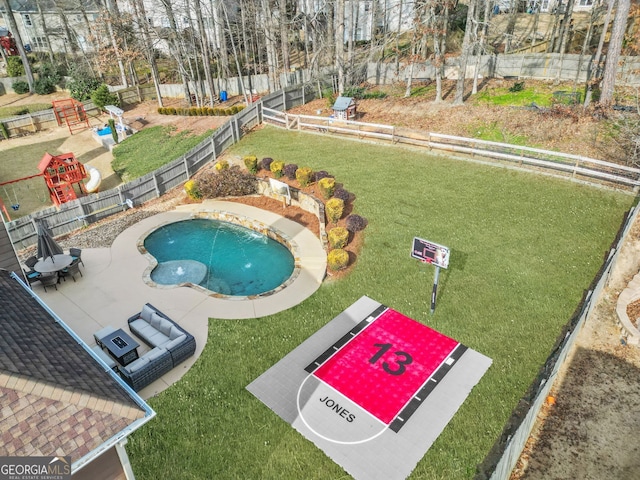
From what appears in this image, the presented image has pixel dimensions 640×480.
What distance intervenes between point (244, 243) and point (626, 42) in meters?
35.6

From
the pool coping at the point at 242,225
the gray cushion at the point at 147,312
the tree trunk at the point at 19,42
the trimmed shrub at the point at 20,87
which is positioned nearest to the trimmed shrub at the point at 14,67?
the tree trunk at the point at 19,42

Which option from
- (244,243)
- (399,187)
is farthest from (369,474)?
(399,187)

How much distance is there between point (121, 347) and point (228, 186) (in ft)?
39.5

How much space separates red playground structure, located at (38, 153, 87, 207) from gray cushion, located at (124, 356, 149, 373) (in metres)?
16.2

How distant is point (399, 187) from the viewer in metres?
21.0

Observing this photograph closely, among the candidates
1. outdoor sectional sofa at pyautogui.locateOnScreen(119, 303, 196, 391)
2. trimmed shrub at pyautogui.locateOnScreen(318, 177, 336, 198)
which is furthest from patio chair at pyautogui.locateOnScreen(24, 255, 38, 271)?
trimmed shrub at pyautogui.locateOnScreen(318, 177, 336, 198)

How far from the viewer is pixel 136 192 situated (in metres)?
22.2

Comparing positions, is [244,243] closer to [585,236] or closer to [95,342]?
[95,342]

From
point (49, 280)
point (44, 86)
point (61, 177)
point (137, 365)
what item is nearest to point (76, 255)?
point (49, 280)

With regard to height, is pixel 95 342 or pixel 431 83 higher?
pixel 431 83

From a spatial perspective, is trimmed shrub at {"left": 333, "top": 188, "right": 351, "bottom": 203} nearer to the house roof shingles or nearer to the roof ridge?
the house roof shingles

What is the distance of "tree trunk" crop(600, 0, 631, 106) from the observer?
2187cm

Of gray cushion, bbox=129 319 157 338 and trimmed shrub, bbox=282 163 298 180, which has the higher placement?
trimmed shrub, bbox=282 163 298 180

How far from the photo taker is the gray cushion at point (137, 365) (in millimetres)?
11367
